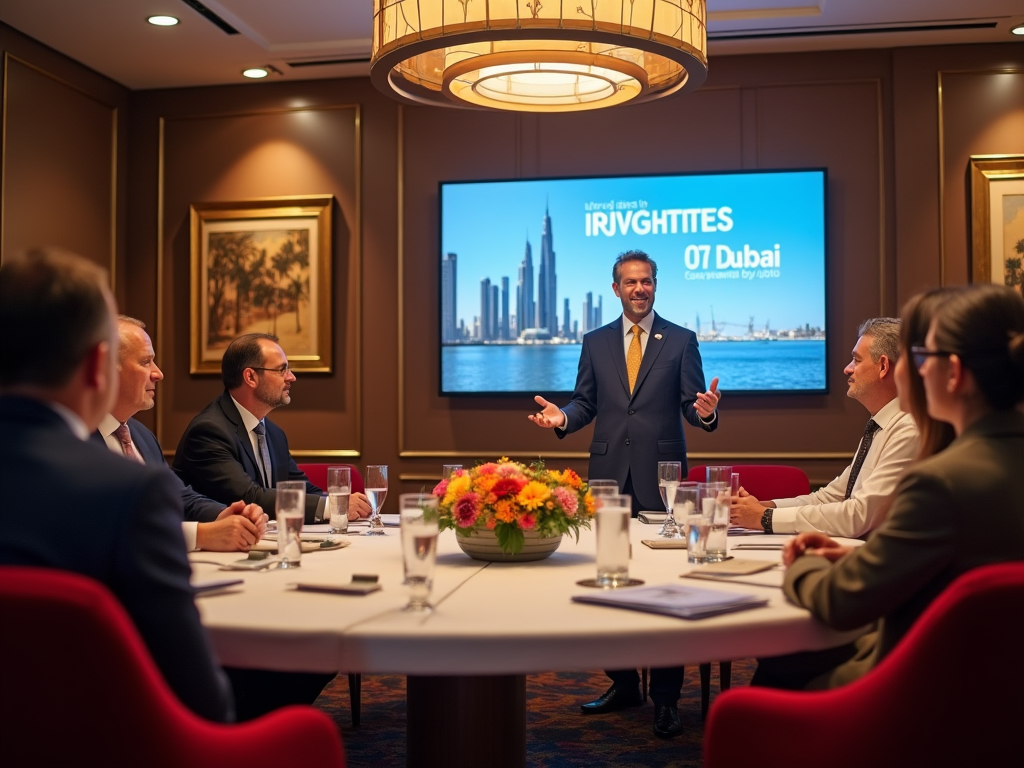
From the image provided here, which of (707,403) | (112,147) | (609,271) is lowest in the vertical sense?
(707,403)

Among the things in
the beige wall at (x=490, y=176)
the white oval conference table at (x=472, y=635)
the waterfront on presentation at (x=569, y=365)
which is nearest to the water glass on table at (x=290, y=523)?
the white oval conference table at (x=472, y=635)

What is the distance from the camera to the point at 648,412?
4793 millimetres

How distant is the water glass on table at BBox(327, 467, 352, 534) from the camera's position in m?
3.06

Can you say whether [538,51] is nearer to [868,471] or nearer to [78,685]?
[868,471]

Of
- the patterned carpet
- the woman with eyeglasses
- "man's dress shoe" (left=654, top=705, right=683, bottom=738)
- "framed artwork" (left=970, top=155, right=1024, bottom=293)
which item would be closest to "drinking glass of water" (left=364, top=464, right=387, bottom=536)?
the patterned carpet

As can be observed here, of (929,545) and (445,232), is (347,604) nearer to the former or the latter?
(929,545)

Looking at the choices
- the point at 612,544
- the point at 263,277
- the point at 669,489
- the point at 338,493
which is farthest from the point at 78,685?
the point at 263,277

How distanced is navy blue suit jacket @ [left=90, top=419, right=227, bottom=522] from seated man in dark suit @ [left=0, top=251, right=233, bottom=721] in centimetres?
165

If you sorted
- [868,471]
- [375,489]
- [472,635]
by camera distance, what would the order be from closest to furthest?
[472,635] → [375,489] → [868,471]

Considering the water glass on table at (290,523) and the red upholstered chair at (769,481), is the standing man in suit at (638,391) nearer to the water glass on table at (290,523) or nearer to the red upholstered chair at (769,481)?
the red upholstered chair at (769,481)

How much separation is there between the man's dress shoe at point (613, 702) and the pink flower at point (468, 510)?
77.8 inches

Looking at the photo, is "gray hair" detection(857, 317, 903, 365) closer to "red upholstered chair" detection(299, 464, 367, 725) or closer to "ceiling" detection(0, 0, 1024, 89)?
"red upholstered chair" detection(299, 464, 367, 725)

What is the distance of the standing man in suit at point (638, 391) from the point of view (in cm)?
475

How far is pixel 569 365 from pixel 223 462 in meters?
2.99
